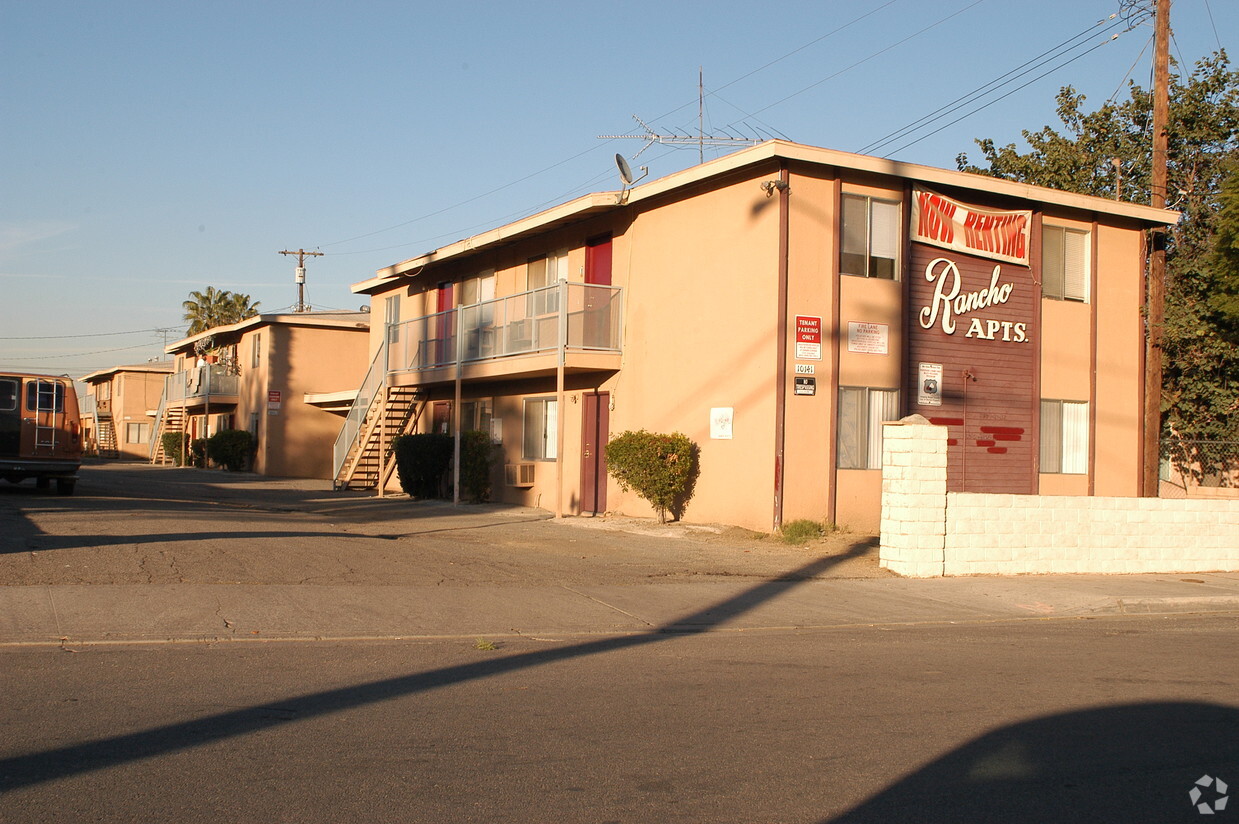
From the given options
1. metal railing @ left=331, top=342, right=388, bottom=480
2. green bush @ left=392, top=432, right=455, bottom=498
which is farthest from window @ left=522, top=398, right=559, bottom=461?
metal railing @ left=331, top=342, right=388, bottom=480

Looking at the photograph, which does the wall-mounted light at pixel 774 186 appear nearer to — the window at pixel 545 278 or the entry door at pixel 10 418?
the window at pixel 545 278

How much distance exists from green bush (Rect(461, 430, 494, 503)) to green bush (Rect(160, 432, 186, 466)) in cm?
3203

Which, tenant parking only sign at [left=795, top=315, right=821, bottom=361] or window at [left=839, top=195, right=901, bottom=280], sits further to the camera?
window at [left=839, top=195, right=901, bottom=280]

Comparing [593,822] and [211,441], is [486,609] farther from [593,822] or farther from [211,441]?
[211,441]

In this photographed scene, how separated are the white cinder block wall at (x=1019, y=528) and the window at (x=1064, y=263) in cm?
607

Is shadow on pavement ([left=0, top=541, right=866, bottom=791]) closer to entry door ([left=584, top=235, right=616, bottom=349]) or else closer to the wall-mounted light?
the wall-mounted light

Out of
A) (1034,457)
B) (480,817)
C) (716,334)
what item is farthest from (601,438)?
(480,817)

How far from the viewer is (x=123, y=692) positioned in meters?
7.10

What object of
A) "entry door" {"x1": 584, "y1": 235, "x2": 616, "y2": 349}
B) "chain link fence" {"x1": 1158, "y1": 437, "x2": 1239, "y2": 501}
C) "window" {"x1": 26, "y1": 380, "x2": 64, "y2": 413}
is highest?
"entry door" {"x1": 584, "y1": 235, "x2": 616, "y2": 349}

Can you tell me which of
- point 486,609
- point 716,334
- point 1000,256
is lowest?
point 486,609

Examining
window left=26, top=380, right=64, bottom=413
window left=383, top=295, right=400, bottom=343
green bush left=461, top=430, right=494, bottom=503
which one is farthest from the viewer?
window left=383, top=295, right=400, bottom=343

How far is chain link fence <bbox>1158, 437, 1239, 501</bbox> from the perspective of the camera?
26.0 m

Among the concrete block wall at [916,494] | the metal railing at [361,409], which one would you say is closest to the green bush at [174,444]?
the metal railing at [361,409]

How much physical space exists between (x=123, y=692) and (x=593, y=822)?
3724 mm
